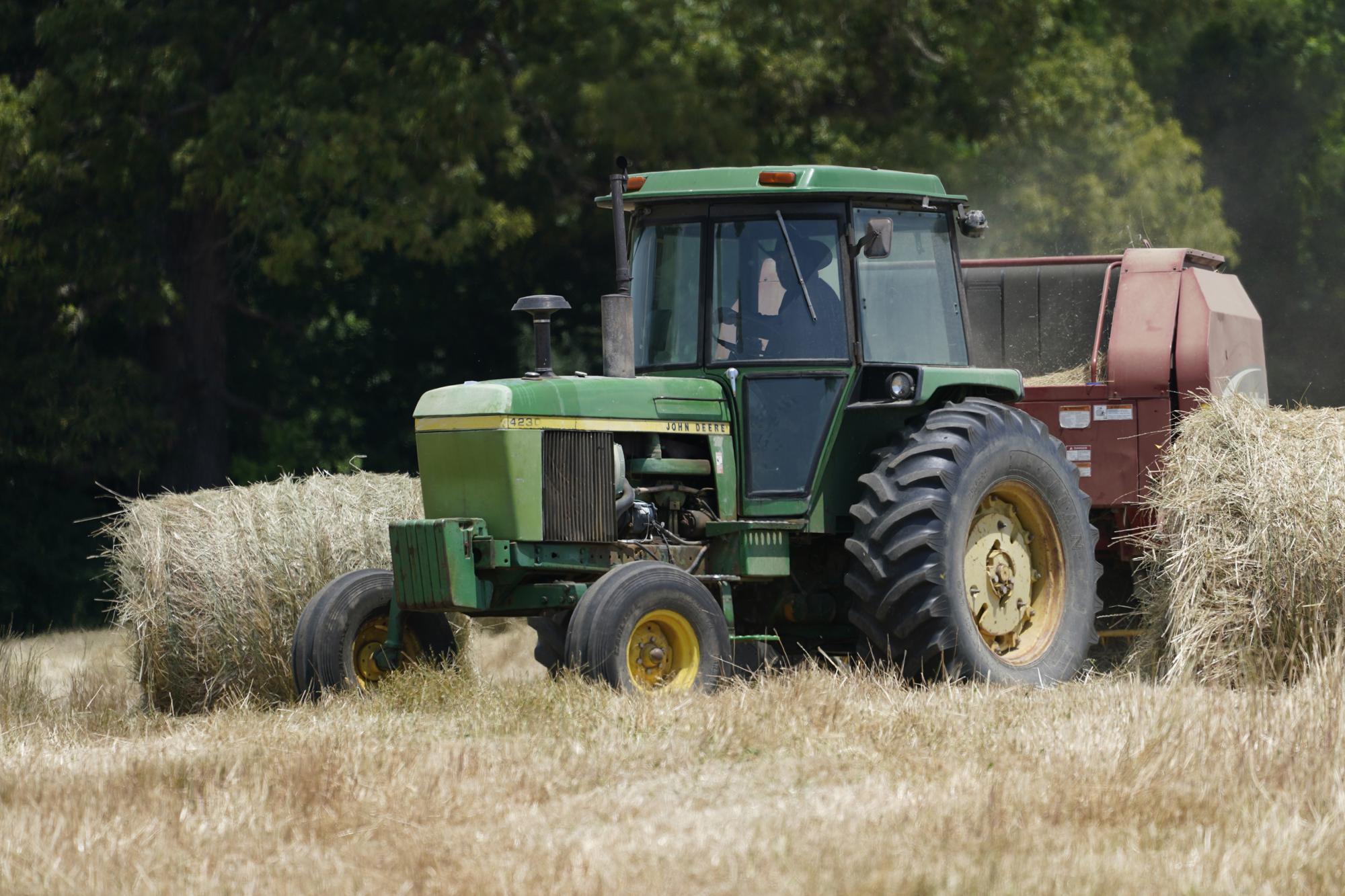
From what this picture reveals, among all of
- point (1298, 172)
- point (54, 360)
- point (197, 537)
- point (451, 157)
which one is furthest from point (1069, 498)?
point (1298, 172)

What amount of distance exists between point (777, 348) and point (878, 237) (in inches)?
26.1

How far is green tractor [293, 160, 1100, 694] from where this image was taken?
306 inches

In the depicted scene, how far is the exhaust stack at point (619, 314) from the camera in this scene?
788 cm

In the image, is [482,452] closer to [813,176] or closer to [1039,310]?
[813,176]

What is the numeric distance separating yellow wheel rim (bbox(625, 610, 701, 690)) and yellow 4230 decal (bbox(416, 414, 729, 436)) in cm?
95

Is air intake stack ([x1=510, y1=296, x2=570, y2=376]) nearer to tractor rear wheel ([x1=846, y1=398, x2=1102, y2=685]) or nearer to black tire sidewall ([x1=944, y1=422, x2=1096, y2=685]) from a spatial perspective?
tractor rear wheel ([x1=846, y1=398, x2=1102, y2=685])

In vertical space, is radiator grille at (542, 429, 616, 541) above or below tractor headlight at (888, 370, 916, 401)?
below

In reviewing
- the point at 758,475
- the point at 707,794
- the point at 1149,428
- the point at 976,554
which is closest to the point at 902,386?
the point at 758,475

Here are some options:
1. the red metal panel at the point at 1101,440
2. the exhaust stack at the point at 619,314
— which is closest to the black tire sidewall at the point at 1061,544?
the red metal panel at the point at 1101,440

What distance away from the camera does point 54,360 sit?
1606 cm

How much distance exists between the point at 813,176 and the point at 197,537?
12.3 ft

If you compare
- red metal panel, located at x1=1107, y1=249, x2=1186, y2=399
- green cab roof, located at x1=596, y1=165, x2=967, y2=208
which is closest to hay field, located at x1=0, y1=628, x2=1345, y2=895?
green cab roof, located at x1=596, y1=165, x2=967, y2=208

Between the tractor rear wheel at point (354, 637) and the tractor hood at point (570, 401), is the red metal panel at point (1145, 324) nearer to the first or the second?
the tractor hood at point (570, 401)

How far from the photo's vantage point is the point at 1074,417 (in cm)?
945
